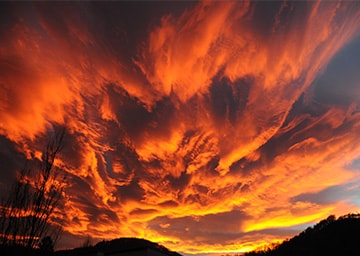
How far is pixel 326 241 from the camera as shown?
85562 mm

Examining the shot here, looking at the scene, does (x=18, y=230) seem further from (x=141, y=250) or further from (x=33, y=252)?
(x=141, y=250)

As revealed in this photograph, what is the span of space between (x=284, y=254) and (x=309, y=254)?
14.9 metres

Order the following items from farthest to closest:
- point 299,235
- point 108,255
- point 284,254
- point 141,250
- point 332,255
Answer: point 299,235
point 284,254
point 332,255
point 108,255
point 141,250

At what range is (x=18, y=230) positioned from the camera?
34.5 feet

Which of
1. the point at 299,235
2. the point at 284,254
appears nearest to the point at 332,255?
the point at 284,254

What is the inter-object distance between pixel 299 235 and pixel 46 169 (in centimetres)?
11340

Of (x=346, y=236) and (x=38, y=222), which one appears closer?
(x=38, y=222)

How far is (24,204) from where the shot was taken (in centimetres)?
1181

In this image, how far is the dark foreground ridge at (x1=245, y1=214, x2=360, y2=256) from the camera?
256ft

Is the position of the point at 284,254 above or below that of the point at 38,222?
above

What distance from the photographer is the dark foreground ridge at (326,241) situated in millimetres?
78025

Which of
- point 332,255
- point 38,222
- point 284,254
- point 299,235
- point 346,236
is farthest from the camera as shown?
point 299,235

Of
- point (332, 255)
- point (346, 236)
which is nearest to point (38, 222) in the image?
point (332, 255)

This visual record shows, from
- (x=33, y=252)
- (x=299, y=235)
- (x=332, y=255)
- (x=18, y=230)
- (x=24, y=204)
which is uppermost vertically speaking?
(x=299, y=235)
